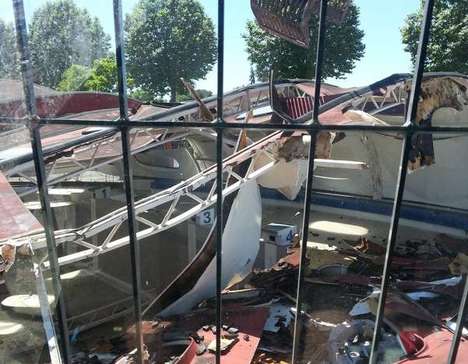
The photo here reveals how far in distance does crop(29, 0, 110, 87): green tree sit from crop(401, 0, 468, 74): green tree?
1368mm

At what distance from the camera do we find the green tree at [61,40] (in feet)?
5.72

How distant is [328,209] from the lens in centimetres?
1192

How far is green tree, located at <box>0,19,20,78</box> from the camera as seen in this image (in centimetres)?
169

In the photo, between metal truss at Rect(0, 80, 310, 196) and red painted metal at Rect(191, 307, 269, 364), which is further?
metal truss at Rect(0, 80, 310, 196)

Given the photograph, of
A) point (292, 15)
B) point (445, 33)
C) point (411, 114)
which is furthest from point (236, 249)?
point (411, 114)

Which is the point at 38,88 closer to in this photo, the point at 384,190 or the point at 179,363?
the point at 179,363

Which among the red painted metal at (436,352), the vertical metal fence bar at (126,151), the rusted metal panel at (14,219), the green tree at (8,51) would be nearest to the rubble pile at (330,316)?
the red painted metal at (436,352)

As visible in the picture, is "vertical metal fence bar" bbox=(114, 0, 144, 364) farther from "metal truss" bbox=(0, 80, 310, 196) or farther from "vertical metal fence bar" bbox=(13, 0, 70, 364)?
"metal truss" bbox=(0, 80, 310, 196)

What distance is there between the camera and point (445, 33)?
12.8ft

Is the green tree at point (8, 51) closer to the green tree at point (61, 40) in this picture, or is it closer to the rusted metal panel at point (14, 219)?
the green tree at point (61, 40)

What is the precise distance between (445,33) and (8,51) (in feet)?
→ 12.2

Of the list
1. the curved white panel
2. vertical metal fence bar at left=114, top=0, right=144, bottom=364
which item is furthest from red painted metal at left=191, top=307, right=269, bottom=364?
vertical metal fence bar at left=114, top=0, right=144, bottom=364

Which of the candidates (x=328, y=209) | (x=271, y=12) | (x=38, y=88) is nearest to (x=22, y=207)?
(x=38, y=88)

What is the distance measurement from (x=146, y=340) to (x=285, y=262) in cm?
316
